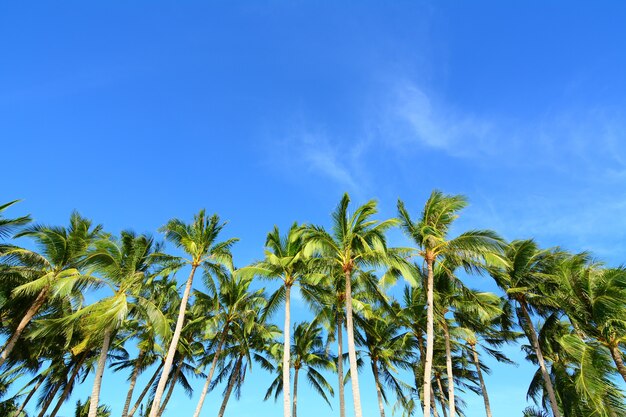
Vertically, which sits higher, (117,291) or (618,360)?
(117,291)

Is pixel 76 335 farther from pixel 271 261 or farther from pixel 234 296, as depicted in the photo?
pixel 271 261

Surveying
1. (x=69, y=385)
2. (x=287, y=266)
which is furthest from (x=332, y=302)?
(x=69, y=385)

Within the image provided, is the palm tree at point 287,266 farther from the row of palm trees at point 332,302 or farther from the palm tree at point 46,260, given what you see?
the palm tree at point 46,260

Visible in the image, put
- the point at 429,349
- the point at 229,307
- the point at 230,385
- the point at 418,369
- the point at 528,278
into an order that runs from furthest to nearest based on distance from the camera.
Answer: the point at 418,369
the point at 230,385
the point at 229,307
the point at 528,278
the point at 429,349

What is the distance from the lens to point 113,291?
62.5ft

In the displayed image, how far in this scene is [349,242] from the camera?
19.3m

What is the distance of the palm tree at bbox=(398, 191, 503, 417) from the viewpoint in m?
18.8

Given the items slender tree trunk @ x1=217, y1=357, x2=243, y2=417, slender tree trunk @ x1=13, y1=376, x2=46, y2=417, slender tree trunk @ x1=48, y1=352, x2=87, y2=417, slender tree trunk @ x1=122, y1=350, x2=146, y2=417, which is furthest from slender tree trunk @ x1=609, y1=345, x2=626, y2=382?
slender tree trunk @ x1=13, y1=376, x2=46, y2=417

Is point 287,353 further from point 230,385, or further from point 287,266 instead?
point 230,385

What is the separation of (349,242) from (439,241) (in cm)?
479

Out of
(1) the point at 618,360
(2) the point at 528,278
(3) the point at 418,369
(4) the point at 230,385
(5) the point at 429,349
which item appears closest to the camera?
(1) the point at 618,360

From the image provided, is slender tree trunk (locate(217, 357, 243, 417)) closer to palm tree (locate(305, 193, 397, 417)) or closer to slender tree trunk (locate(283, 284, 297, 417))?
slender tree trunk (locate(283, 284, 297, 417))

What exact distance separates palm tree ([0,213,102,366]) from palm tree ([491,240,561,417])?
23.6 meters

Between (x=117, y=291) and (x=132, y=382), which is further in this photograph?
(x=132, y=382)
